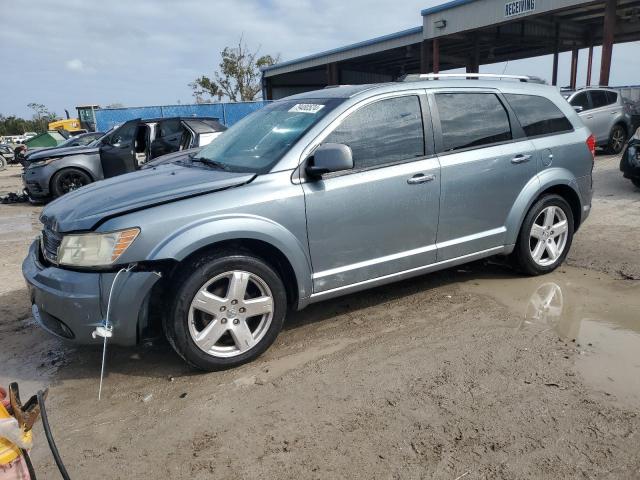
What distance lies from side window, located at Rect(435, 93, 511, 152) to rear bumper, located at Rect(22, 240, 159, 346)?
8.19 ft

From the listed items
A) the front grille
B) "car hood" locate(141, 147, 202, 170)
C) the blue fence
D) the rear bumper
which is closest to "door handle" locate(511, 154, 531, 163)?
"car hood" locate(141, 147, 202, 170)

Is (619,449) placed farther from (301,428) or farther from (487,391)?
(301,428)

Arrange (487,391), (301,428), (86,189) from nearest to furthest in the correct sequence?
(301,428), (487,391), (86,189)

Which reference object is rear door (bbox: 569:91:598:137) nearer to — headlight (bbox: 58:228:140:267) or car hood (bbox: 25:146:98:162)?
car hood (bbox: 25:146:98:162)

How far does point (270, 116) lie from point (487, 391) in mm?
2597

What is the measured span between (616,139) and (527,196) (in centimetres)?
1058

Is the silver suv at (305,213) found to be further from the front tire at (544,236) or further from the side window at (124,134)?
the side window at (124,134)

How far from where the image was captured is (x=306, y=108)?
3.76m

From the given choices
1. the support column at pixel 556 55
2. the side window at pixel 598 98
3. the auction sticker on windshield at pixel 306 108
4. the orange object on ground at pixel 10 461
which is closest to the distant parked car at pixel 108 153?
the auction sticker on windshield at pixel 306 108

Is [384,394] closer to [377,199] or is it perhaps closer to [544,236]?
[377,199]

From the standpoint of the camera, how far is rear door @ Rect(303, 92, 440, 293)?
3404mm

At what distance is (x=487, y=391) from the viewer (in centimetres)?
286

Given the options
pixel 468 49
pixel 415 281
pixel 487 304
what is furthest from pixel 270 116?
pixel 468 49

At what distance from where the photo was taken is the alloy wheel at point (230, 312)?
3.05 meters
